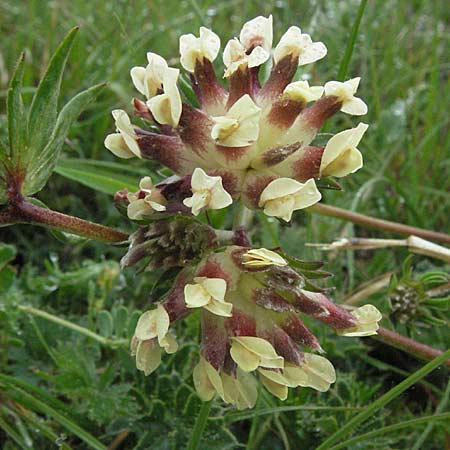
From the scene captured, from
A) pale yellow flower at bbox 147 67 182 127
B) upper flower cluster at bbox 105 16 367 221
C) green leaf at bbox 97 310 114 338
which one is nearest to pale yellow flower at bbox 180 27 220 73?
upper flower cluster at bbox 105 16 367 221

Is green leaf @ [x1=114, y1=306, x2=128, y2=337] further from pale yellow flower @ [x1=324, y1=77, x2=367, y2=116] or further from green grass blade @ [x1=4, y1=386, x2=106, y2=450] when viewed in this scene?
pale yellow flower @ [x1=324, y1=77, x2=367, y2=116]

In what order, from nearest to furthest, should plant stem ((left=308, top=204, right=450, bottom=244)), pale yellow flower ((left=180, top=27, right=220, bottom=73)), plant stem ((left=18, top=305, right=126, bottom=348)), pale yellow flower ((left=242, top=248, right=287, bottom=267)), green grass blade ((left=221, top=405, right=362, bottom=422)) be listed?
pale yellow flower ((left=242, top=248, right=287, bottom=267))
pale yellow flower ((left=180, top=27, right=220, bottom=73))
green grass blade ((left=221, top=405, right=362, bottom=422))
plant stem ((left=18, top=305, right=126, bottom=348))
plant stem ((left=308, top=204, right=450, bottom=244))

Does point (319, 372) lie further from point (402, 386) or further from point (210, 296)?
point (210, 296)

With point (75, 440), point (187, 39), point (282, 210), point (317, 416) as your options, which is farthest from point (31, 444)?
point (187, 39)

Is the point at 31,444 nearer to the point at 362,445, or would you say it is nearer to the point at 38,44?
the point at 362,445

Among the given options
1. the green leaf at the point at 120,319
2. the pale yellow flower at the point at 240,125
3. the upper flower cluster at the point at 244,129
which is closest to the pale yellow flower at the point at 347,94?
the upper flower cluster at the point at 244,129

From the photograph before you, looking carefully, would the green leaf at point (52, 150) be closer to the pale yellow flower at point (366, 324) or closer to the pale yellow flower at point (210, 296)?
the pale yellow flower at point (210, 296)
